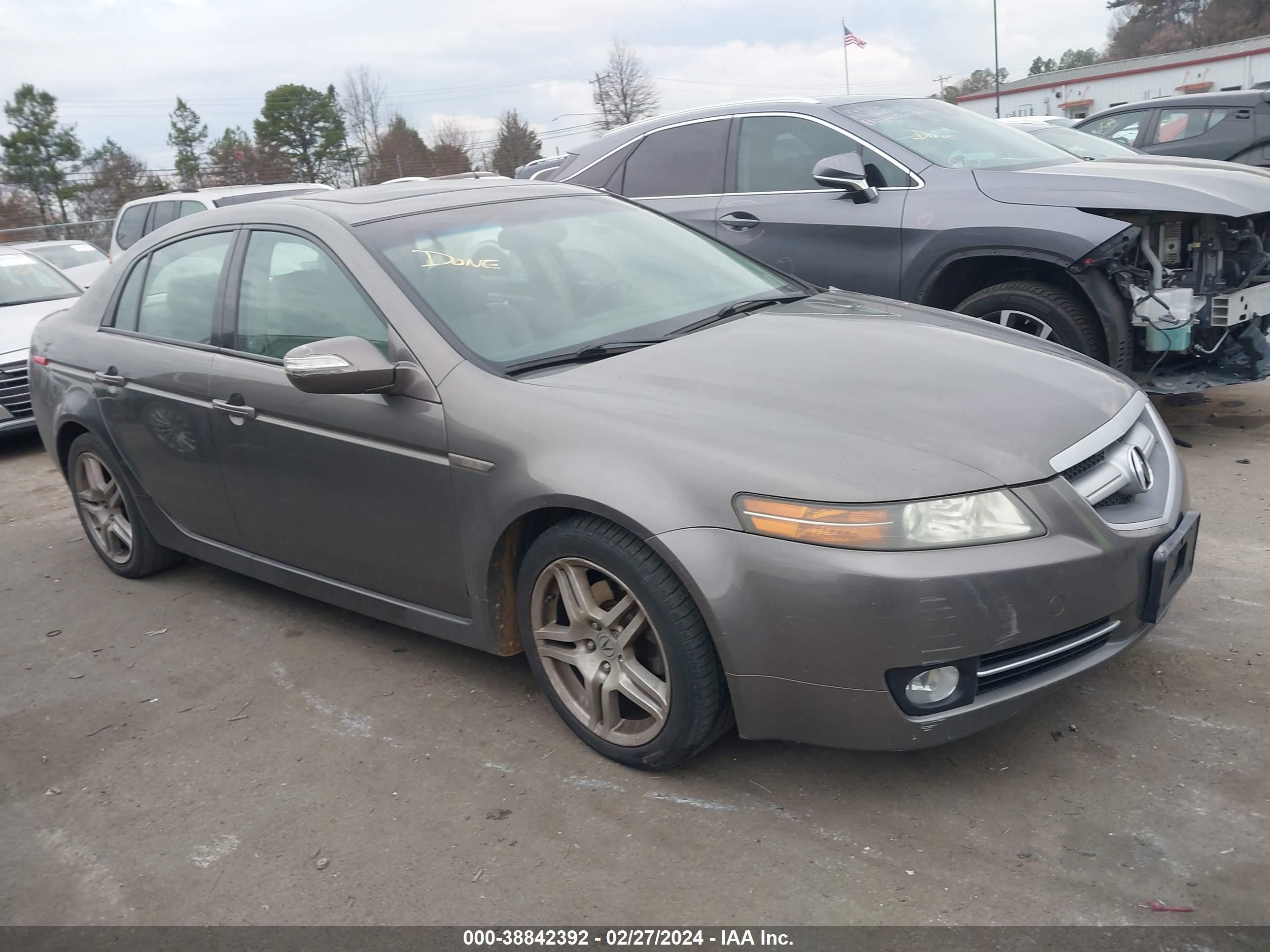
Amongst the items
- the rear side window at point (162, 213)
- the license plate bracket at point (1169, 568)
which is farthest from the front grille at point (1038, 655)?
the rear side window at point (162, 213)

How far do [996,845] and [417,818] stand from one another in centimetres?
148

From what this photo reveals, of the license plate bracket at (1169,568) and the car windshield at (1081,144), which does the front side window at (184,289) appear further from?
the car windshield at (1081,144)

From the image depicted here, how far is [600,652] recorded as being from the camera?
295 cm

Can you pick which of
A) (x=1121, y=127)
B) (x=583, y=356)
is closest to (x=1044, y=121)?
(x=1121, y=127)

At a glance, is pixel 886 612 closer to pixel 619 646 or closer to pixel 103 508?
pixel 619 646

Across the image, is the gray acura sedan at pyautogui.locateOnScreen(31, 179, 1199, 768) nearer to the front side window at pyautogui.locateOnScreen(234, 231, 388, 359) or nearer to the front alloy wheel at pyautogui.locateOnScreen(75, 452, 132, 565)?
the front side window at pyautogui.locateOnScreen(234, 231, 388, 359)

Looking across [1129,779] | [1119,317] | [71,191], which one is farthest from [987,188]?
[71,191]

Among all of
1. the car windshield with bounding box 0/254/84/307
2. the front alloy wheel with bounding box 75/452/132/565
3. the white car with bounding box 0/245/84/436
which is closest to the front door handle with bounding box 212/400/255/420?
the front alloy wheel with bounding box 75/452/132/565

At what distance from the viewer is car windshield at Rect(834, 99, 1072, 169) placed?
19.0 ft

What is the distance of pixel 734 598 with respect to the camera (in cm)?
254

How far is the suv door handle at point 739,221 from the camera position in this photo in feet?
20.2

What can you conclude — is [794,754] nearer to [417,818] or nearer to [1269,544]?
[417,818]

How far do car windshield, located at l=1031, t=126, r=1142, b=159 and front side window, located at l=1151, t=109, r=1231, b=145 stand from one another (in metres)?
6.00

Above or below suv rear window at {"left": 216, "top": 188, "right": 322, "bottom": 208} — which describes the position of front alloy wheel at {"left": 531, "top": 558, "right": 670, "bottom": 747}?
below
